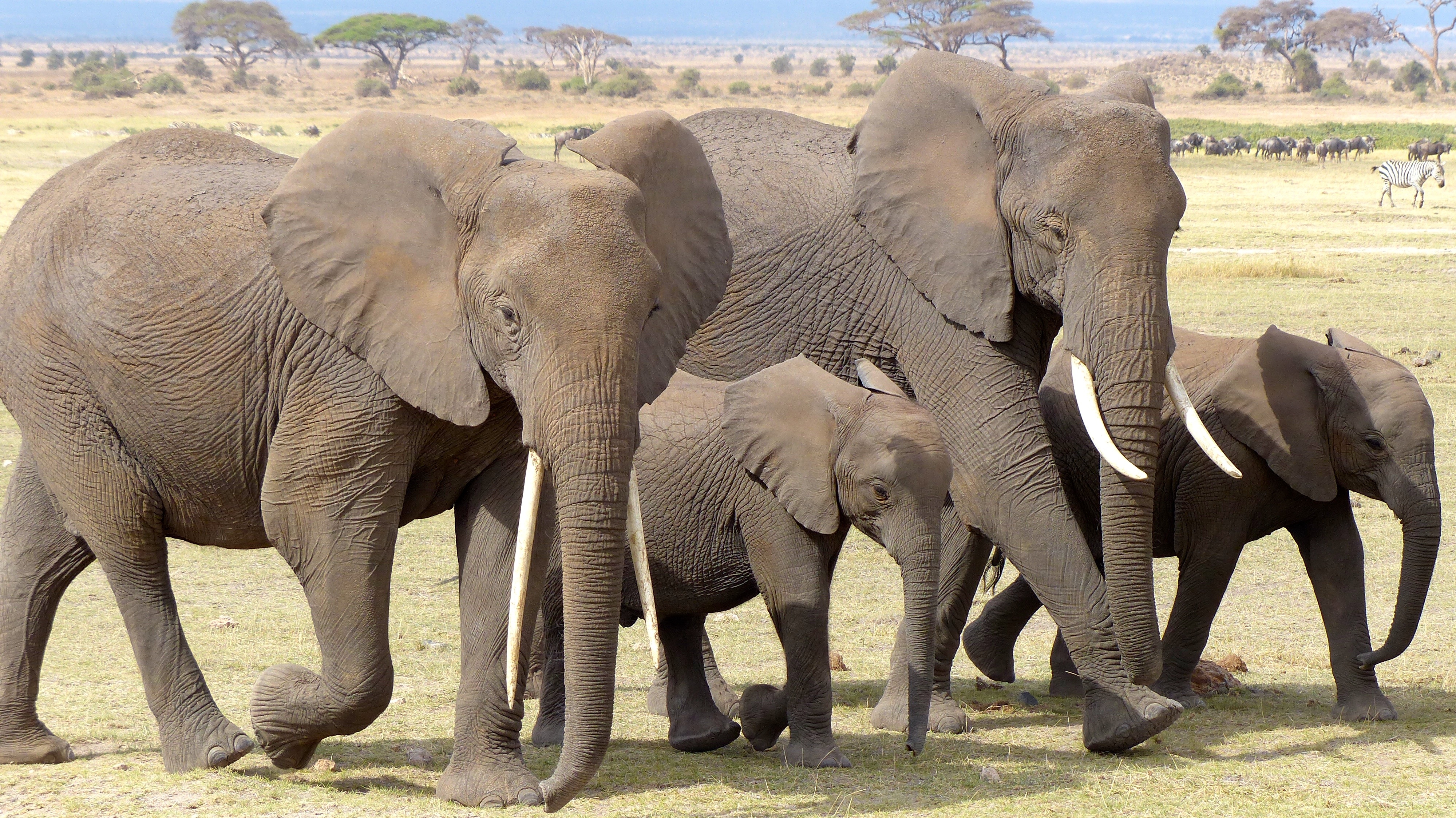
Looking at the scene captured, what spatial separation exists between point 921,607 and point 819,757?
63 cm

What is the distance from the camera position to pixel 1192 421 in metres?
5.87

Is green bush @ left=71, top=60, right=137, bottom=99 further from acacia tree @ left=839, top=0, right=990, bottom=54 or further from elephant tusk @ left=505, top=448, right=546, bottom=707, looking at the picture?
elephant tusk @ left=505, top=448, right=546, bottom=707

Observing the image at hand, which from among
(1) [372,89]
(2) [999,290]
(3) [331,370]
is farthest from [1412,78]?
(3) [331,370]

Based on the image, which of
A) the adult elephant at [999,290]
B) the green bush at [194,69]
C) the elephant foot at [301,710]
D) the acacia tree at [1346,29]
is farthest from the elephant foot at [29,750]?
the acacia tree at [1346,29]

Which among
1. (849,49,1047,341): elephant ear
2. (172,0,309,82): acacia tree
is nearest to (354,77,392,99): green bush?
(172,0,309,82): acacia tree

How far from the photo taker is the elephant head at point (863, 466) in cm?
585

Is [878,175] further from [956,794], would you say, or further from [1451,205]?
[1451,205]

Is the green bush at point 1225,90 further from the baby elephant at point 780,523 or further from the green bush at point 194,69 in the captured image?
the baby elephant at point 780,523

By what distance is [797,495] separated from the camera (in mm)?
5984

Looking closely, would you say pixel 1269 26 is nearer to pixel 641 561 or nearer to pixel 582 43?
pixel 582 43

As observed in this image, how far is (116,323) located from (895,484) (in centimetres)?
260

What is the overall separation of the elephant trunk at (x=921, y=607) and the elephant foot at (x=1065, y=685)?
1.57 m

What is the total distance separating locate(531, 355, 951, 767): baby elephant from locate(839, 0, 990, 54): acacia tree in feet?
→ 264

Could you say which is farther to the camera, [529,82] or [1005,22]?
[1005,22]
